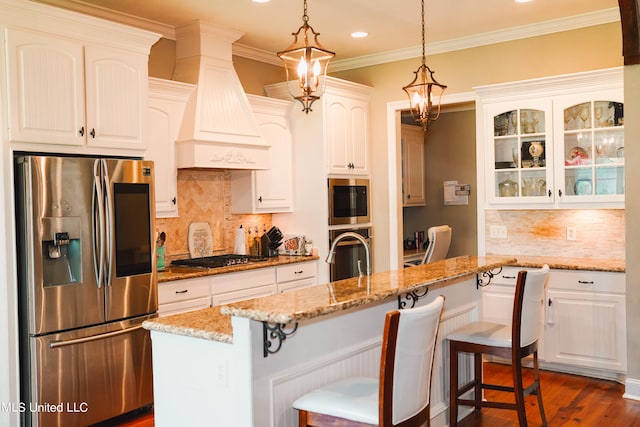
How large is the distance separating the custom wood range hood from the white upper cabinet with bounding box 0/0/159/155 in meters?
0.66

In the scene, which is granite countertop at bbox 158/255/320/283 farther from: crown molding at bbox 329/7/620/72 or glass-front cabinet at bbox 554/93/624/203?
glass-front cabinet at bbox 554/93/624/203

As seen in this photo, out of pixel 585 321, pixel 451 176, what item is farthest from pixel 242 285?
pixel 451 176

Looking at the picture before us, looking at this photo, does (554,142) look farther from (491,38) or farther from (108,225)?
(108,225)

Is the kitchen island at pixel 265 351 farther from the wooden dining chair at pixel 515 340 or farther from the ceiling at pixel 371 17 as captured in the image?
the ceiling at pixel 371 17

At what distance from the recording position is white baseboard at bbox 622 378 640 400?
4.08m

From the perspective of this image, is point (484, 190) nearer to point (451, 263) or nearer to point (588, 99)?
point (588, 99)

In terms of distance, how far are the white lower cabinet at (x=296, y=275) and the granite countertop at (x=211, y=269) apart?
0.20ft

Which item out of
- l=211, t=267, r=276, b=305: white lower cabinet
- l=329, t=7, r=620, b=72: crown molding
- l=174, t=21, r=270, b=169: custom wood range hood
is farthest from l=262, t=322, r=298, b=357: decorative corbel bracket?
l=329, t=7, r=620, b=72: crown molding

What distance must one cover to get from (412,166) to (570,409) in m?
4.33

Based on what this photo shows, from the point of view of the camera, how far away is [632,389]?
13.4ft

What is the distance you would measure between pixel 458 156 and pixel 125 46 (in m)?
4.91

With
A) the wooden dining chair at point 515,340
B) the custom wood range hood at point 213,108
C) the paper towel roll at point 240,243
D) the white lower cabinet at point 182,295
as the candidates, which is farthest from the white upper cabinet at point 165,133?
the wooden dining chair at point 515,340

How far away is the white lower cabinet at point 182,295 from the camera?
4.19m

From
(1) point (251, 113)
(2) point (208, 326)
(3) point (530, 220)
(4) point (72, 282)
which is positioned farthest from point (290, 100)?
(2) point (208, 326)
